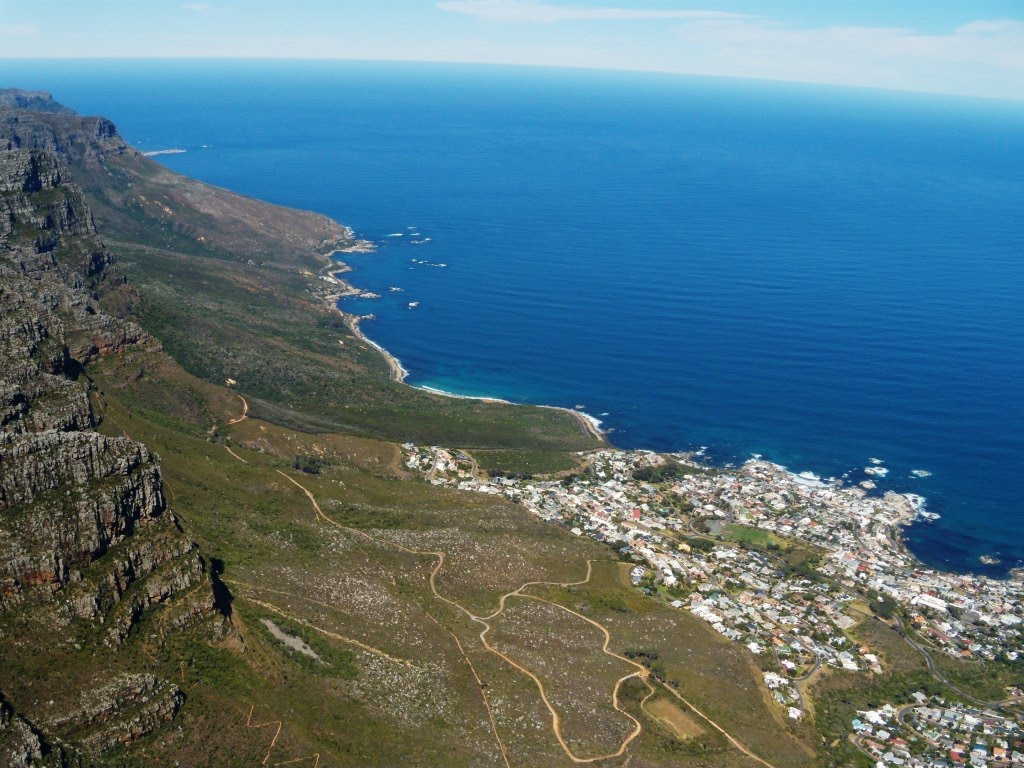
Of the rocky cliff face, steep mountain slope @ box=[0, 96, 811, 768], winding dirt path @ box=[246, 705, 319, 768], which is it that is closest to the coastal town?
steep mountain slope @ box=[0, 96, 811, 768]

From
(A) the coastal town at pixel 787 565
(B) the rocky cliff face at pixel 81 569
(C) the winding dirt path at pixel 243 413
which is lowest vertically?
(A) the coastal town at pixel 787 565

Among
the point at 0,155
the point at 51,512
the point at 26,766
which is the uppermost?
the point at 0,155

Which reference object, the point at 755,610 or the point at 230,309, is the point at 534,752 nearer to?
the point at 755,610

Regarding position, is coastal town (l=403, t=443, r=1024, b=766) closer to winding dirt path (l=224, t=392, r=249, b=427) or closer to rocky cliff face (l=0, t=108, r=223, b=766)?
winding dirt path (l=224, t=392, r=249, b=427)

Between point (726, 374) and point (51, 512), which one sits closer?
point (51, 512)

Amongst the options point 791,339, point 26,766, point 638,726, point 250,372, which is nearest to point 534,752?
point 638,726

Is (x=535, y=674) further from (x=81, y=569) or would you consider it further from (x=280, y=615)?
(x=81, y=569)

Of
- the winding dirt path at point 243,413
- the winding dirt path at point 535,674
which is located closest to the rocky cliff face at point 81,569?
the winding dirt path at point 535,674

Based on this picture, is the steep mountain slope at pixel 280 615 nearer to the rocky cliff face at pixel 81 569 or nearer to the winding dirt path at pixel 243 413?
the rocky cliff face at pixel 81 569
